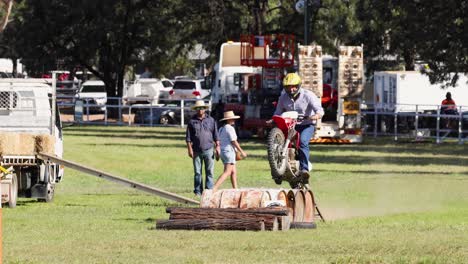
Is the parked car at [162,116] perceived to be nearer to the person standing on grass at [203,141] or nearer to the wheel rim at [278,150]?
the person standing on grass at [203,141]

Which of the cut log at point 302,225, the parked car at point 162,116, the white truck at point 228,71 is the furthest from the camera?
the parked car at point 162,116

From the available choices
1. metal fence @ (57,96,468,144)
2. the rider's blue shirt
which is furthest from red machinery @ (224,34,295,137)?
the rider's blue shirt

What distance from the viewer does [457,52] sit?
4581 cm

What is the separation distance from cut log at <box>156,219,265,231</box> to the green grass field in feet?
0.53

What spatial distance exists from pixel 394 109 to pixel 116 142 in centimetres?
1299

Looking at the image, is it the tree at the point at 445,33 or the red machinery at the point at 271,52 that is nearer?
the tree at the point at 445,33

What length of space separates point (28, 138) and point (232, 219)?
6.91 meters

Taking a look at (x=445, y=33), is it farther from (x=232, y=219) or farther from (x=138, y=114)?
(x=232, y=219)

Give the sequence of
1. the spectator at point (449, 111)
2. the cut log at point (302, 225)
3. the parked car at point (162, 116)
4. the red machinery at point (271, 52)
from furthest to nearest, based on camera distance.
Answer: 1. the parked car at point (162, 116)
2. the red machinery at point (271, 52)
3. the spectator at point (449, 111)
4. the cut log at point (302, 225)

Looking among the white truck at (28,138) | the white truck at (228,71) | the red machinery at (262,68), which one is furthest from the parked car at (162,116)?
the white truck at (28,138)

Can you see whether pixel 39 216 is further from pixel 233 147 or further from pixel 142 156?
pixel 142 156

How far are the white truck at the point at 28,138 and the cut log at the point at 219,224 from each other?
5.30 metres

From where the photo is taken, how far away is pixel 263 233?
1717 cm

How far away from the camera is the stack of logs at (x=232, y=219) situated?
17.5 metres
